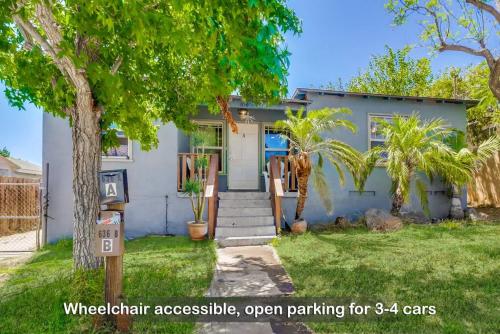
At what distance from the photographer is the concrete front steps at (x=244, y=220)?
6.94 m

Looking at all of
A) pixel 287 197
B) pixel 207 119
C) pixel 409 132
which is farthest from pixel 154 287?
pixel 409 132

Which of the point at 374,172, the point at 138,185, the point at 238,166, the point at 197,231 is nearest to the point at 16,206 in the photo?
the point at 138,185

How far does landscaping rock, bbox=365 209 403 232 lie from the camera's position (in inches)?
325

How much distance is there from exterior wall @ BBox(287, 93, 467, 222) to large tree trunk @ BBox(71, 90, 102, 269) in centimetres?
635

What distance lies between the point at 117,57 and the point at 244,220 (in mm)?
4945

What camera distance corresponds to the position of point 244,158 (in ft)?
34.7

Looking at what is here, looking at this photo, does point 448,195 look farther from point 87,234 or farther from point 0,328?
point 0,328

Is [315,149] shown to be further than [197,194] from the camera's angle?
Yes

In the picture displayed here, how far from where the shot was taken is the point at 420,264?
5.03 metres

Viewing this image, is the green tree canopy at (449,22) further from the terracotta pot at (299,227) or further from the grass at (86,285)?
the grass at (86,285)

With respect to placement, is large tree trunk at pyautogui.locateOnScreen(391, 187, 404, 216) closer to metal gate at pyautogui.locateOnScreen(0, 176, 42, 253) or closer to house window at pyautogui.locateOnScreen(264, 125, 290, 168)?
house window at pyautogui.locateOnScreen(264, 125, 290, 168)

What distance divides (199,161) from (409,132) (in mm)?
6009

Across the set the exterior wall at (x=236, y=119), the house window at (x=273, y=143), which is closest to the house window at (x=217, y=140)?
the exterior wall at (x=236, y=119)

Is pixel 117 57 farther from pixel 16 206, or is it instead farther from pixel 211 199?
pixel 16 206
